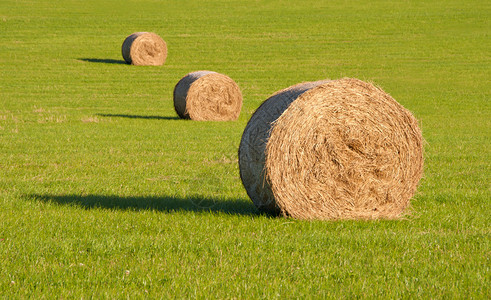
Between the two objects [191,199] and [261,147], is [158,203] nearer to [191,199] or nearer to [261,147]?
[191,199]

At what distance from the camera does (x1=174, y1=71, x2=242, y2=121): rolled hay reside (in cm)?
2314

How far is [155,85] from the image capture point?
106 ft

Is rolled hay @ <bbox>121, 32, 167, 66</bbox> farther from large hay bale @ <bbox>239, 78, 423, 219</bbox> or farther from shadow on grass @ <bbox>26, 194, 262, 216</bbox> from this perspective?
large hay bale @ <bbox>239, 78, 423, 219</bbox>

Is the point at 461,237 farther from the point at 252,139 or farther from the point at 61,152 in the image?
the point at 61,152

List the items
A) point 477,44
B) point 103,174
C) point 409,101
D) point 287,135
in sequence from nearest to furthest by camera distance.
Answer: point 287,135, point 103,174, point 409,101, point 477,44

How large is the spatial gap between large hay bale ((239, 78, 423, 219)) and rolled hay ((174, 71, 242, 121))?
14.1 meters

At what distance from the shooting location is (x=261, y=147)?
8578 millimetres

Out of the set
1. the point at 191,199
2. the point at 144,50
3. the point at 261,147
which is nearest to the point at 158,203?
the point at 191,199

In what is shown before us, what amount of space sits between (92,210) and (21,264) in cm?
248

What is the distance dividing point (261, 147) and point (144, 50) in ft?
100

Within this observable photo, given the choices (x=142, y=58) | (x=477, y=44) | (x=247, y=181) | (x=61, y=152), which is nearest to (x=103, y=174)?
(x=61, y=152)

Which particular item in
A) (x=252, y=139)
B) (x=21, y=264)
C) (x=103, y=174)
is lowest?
(x=103, y=174)

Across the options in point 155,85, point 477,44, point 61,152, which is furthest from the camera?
point 477,44

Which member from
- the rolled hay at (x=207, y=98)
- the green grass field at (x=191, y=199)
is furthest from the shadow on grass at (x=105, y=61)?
the rolled hay at (x=207, y=98)
